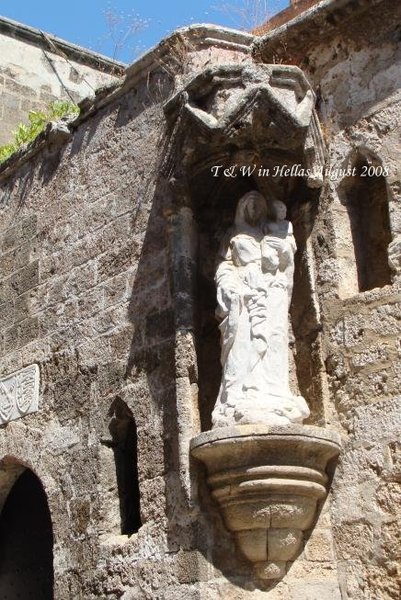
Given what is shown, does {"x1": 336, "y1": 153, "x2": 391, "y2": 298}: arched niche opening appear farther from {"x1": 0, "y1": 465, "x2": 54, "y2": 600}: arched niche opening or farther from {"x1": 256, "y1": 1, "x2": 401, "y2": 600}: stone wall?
{"x1": 0, "y1": 465, "x2": 54, "y2": 600}: arched niche opening

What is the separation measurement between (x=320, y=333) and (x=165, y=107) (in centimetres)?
166

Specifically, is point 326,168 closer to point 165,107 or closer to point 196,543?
point 165,107

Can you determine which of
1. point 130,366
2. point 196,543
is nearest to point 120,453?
point 130,366

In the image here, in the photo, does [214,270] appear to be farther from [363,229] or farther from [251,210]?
[363,229]

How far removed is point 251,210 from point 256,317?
72 centimetres

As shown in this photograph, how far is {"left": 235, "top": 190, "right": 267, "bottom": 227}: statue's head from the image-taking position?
19.2 ft

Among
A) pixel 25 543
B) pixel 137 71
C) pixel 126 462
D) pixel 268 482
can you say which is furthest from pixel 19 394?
pixel 268 482

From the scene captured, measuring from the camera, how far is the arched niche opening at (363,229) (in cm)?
579

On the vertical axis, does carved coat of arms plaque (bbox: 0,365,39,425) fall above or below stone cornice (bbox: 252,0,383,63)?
below

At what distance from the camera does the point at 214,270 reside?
20.1 ft

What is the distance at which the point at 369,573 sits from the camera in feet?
16.9

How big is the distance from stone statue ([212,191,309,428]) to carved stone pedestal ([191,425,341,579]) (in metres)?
0.11

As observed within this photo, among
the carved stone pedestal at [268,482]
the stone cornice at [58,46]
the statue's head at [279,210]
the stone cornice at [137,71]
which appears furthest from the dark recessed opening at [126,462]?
the stone cornice at [58,46]

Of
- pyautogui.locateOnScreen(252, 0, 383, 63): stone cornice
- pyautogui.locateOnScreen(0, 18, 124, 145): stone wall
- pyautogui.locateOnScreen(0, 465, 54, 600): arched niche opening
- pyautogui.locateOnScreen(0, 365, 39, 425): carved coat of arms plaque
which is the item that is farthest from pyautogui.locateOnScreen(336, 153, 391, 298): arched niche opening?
pyautogui.locateOnScreen(0, 18, 124, 145): stone wall
